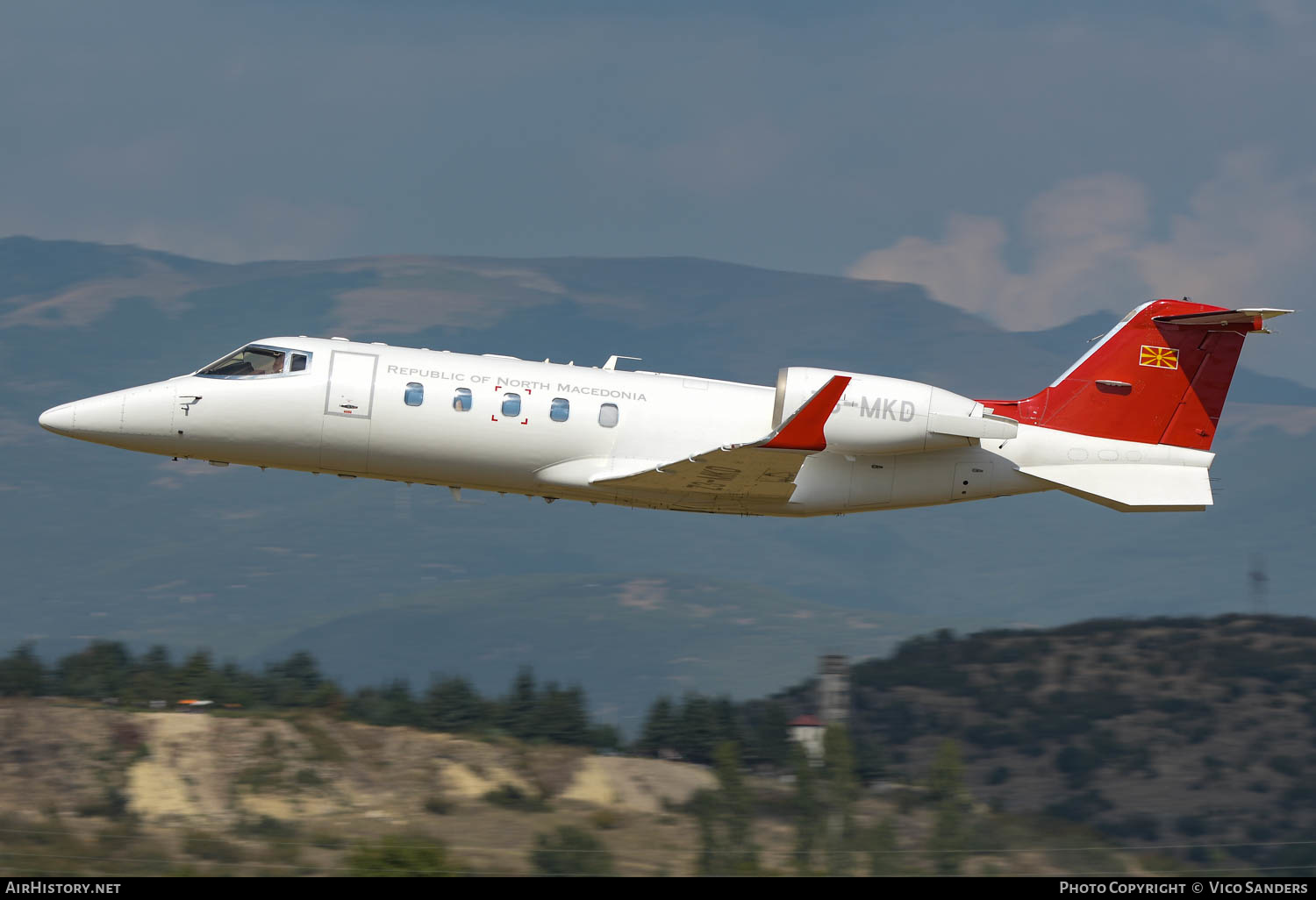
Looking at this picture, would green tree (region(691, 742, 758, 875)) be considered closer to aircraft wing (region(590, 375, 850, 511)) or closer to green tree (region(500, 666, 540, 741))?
aircraft wing (region(590, 375, 850, 511))

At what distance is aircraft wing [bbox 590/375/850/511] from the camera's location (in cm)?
2370

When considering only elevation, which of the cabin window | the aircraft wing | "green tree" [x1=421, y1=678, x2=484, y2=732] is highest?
the cabin window

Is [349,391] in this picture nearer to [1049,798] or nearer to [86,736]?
[86,736]

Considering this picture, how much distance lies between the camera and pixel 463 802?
3741 cm

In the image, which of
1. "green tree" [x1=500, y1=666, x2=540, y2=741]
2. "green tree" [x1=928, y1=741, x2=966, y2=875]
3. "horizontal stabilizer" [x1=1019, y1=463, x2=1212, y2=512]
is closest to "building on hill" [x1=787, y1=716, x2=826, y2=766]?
"green tree" [x1=500, y1=666, x2=540, y2=741]

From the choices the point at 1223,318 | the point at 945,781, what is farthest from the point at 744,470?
the point at 945,781

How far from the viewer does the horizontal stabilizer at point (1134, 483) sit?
27391mm

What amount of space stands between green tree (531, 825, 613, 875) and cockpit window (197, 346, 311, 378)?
1040 centimetres

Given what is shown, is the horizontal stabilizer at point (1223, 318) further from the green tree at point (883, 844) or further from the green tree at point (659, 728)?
the green tree at point (659, 728)

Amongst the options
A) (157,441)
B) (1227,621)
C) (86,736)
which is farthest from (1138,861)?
(1227,621)

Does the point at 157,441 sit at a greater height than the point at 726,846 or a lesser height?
greater

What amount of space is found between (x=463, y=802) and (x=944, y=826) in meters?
13.6

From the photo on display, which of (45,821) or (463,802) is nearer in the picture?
(45,821)

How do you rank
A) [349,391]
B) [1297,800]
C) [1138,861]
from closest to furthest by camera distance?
[349,391] < [1138,861] < [1297,800]
